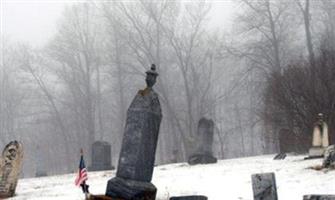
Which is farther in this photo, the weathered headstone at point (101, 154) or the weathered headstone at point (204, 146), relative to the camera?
the weathered headstone at point (101, 154)

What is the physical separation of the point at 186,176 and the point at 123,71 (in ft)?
84.6

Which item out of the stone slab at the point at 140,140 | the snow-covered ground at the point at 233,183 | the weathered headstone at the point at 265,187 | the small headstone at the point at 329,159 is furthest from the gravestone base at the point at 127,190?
the small headstone at the point at 329,159

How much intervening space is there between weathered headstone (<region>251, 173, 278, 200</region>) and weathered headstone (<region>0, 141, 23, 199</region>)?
8.33 m

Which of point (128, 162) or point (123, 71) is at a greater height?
point (123, 71)

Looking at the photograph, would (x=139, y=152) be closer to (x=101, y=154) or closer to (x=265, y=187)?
(x=265, y=187)

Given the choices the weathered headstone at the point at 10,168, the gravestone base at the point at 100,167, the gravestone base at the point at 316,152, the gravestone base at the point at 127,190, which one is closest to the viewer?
the gravestone base at the point at 127,190

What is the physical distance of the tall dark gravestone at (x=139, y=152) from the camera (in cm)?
1003

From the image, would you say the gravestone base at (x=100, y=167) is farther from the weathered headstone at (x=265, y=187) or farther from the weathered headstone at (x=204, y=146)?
the weathered headstone at (x=265, y=187)

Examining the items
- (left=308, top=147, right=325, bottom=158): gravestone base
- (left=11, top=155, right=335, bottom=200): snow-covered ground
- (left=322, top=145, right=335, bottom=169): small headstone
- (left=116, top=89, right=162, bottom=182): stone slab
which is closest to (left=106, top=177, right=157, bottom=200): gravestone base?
(left=116, top=89, right=162, bottom=182): stone slab

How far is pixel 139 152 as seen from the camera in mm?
10375

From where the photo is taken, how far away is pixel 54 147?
58375 millimetres

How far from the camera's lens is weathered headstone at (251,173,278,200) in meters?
8.85

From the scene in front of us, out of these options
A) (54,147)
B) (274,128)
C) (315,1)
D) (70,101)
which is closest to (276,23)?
(315,1)

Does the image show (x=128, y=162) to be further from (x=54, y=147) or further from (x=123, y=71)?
(x=54, y=147)
